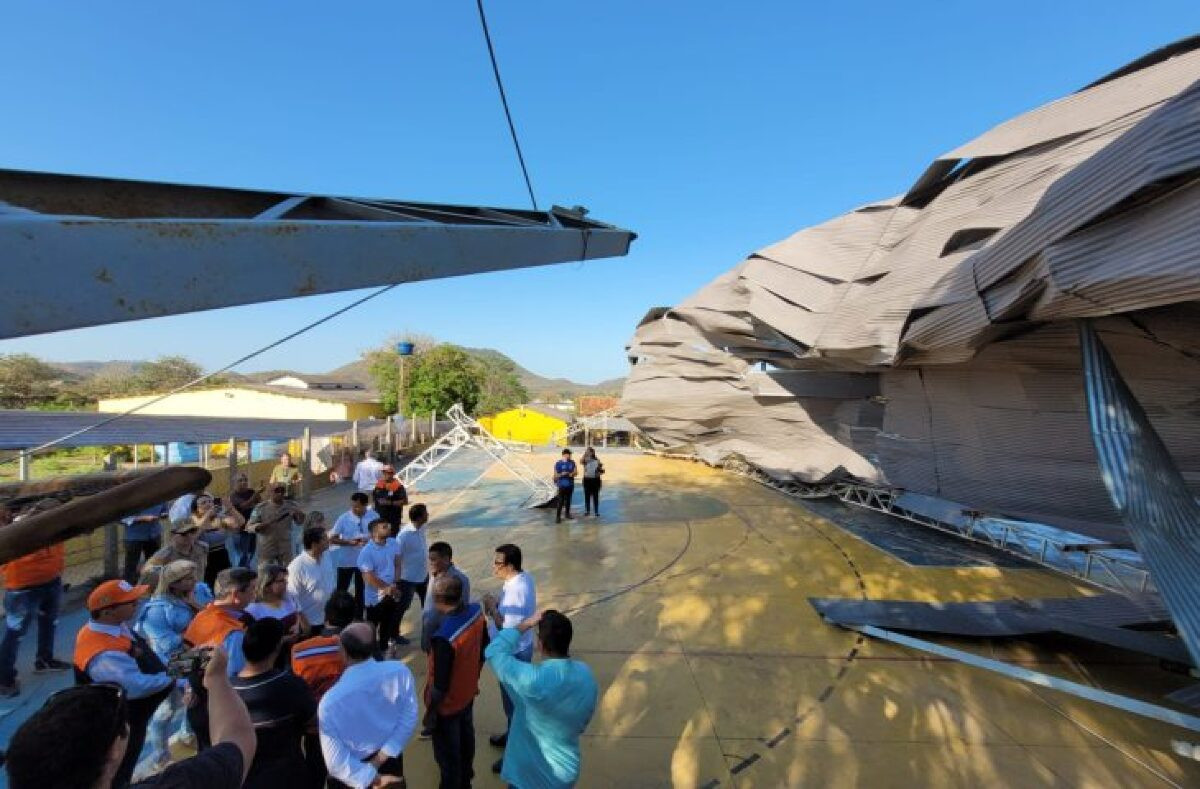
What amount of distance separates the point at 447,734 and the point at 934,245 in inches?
340

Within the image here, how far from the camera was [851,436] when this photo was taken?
12.1 metres

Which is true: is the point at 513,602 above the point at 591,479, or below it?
above

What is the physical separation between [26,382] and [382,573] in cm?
4565

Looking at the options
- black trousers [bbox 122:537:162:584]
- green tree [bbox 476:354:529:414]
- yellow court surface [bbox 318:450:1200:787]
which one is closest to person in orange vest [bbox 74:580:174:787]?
yellow court surface [bbox 318:450:1200:787]

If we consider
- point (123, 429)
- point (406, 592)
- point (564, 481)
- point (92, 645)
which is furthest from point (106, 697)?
point (564, 481)

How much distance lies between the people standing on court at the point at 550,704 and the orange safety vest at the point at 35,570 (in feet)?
14.9

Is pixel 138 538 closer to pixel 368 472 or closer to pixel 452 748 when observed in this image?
pixel 368 472

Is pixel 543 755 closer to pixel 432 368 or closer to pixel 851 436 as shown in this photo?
pixel 851 436

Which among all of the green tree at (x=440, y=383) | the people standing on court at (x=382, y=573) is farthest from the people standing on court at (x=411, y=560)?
the green tree at (x=440, y=383)

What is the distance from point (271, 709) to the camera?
8.17 feet

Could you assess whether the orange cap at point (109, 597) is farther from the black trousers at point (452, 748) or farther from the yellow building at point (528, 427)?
the yellow building at point (528, 427)

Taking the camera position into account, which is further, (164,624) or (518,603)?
(518,603)

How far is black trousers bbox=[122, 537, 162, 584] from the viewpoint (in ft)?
21.2

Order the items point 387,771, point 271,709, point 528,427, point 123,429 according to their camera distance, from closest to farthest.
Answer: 1. point 271,709
2. point 387,771
3. point 123,429
4. point 528,427
